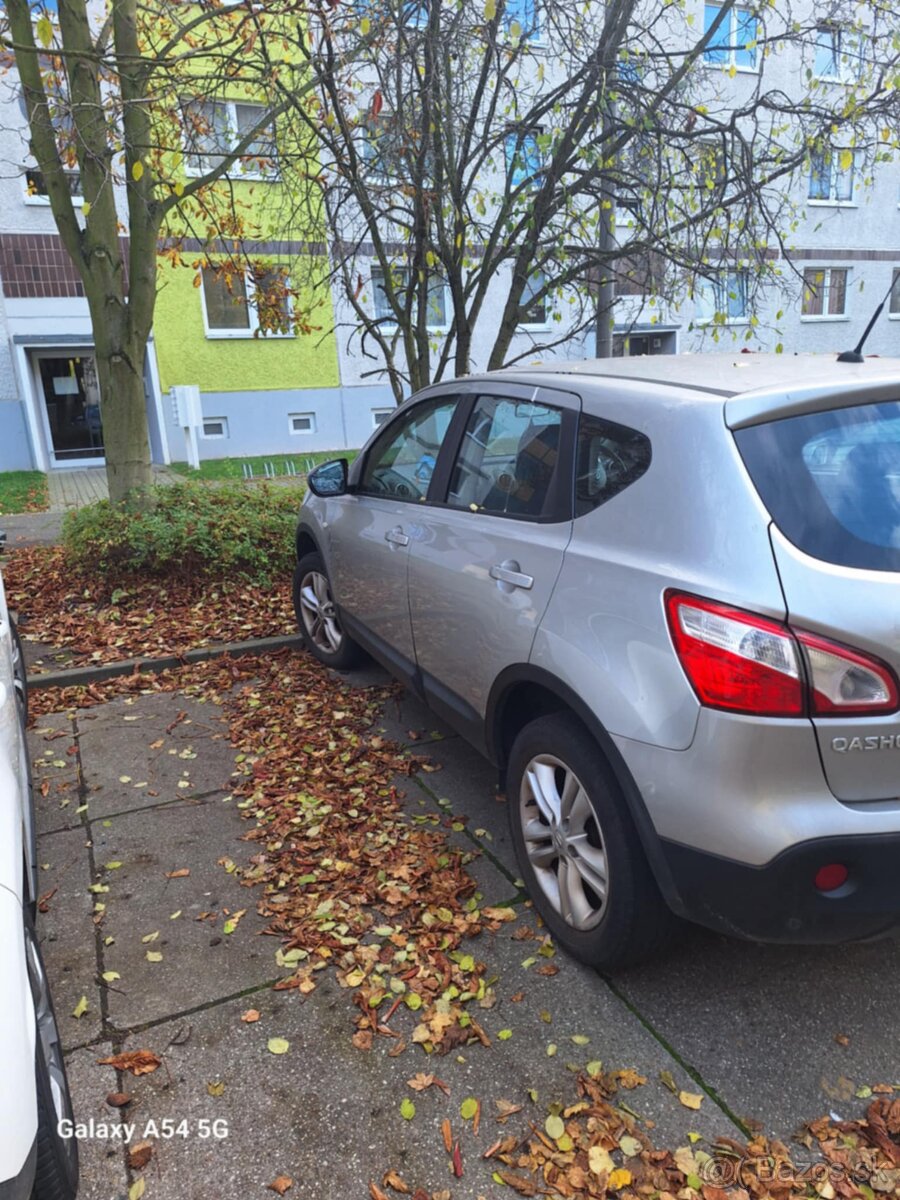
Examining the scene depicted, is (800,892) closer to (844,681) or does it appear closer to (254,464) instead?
(844,681)

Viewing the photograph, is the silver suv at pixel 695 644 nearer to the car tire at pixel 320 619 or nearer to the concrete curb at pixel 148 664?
the car tire at pixel 320 619

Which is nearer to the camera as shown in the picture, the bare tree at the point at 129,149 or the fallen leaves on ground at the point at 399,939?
the fallen leaves on ground at the point at 399,939

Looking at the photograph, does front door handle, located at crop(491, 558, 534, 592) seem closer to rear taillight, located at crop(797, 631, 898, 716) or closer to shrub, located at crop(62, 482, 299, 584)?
rear taillight, located at crop(797, 631, 898, 716)

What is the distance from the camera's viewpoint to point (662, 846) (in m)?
2.11

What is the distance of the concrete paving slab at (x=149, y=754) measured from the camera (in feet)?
12.5

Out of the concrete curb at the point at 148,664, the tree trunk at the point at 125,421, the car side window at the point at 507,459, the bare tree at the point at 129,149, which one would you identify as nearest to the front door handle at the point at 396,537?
the car side window at the point at 507,459

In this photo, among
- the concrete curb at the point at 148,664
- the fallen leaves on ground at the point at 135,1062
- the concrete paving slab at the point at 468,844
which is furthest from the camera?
the concrete curb at the point at 148,664

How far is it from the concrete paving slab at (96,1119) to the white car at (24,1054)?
103mm

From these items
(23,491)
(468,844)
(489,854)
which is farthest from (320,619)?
(23,491)

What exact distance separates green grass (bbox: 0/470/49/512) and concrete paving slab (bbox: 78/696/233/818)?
28.4 ft

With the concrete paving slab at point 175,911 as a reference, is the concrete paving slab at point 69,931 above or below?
above

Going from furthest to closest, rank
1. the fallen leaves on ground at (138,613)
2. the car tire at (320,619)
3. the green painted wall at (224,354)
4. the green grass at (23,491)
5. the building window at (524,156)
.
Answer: the green painted wall at (224,354) < the green grass at (23,491) < the building window at (524,156) < the fallen leaves on ground at (138,613) < the car tire at (320,619)

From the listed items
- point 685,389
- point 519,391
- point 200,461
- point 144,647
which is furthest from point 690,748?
point 200,461

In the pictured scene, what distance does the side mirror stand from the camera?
456cm
